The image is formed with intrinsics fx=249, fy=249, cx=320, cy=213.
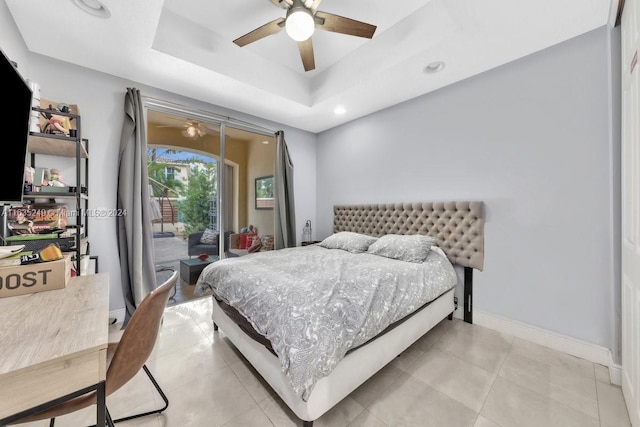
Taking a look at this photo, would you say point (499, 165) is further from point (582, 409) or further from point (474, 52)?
point (582, 409)

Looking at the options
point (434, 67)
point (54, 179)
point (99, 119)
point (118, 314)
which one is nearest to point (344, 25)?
point (434, 67)

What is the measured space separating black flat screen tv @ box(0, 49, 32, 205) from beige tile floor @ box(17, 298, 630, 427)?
1.34 meters

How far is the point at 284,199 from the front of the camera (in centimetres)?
399

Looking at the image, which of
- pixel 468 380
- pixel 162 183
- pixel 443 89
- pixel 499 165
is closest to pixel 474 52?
pixel 443 89

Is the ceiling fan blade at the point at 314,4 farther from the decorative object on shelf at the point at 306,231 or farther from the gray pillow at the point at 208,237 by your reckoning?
the decorative object on shelf at the point at 306,231

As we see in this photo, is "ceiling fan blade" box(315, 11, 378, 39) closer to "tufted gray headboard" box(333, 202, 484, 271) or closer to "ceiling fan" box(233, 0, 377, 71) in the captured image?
"ceiling fan" box(233, 0, 377, 71)

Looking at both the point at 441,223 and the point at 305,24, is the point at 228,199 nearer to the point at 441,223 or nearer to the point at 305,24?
the point at 305,24

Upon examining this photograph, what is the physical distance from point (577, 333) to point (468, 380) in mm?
1145

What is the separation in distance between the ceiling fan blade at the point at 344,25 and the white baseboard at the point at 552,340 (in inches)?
112

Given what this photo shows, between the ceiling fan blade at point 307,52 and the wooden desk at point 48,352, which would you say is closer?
the wooden desk at point 48,352

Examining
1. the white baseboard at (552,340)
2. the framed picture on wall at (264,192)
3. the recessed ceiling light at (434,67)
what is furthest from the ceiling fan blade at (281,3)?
the white baseboard at (552,340)

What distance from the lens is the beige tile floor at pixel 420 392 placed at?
4.75ft

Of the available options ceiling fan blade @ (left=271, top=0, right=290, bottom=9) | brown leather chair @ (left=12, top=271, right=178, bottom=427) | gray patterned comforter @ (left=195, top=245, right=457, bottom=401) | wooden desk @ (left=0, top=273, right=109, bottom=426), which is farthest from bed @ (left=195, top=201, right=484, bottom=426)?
ceiling fan blade @ (left=271, top=0, right=290, bottom=9)

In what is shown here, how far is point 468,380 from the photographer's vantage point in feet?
5.79
